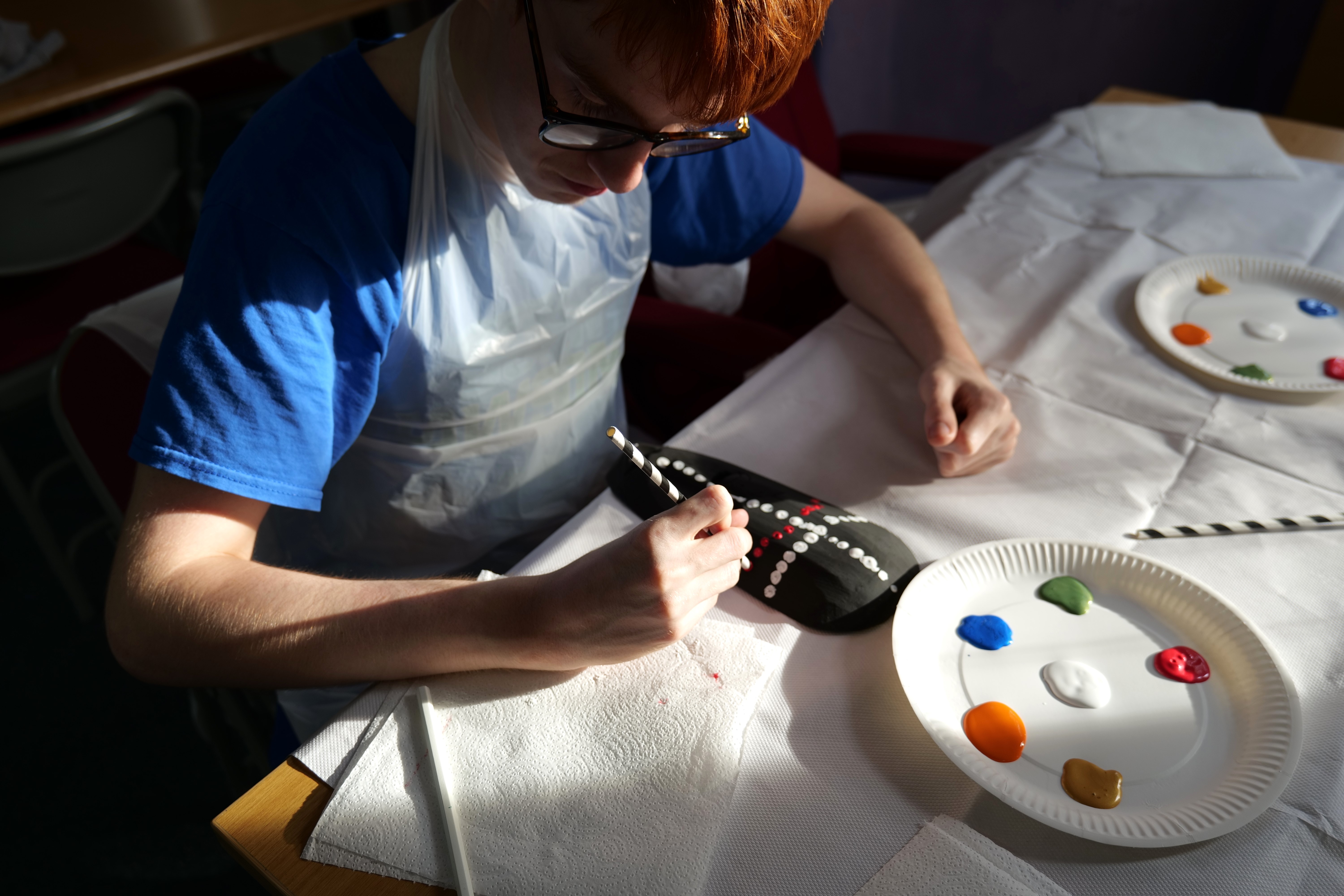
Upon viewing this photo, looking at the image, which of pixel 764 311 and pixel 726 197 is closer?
pixel 726 197

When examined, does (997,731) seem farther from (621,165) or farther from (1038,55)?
(1038,55)

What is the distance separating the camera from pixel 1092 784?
1.97ft

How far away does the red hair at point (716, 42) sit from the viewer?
0.59 m

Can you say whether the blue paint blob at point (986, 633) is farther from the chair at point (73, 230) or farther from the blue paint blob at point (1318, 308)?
the chair at point (73, 230)

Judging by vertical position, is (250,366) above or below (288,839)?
above

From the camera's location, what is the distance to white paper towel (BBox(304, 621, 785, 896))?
560 millimetres

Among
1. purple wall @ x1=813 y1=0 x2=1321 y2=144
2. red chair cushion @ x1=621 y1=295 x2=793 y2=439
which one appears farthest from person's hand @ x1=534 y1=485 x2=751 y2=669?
purple wall @ x1=813 y1=0 x2=1321 y2=144

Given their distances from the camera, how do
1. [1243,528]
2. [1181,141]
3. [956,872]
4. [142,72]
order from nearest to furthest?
[956,872] → [1243,528] → [1181,141] → [142,72]

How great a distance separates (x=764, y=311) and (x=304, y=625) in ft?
3.74

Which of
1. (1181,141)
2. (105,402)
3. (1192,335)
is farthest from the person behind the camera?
(1181,141)

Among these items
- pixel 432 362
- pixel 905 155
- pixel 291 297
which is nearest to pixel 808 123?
pixel 905 155

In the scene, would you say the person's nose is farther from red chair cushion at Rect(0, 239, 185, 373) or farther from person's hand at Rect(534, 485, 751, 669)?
red chair cushion at Rect(0, 239, 185, 373)

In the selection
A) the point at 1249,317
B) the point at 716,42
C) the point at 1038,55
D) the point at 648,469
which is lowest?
the point at 1038,55

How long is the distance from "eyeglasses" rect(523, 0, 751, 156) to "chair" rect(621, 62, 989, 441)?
45 cm
